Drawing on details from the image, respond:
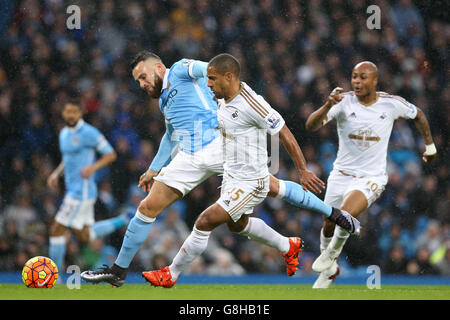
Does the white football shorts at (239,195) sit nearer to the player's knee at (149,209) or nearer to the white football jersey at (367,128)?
the player's knee at (149,209)

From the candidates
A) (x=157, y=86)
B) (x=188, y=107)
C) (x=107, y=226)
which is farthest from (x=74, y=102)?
(x=188, y=107)

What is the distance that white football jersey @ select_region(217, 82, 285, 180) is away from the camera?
555 cm

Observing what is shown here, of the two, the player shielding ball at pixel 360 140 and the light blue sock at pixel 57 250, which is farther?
the light blue sock at pixel 57 250

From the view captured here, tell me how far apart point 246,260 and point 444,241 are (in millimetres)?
2725

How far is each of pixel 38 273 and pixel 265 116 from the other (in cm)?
240

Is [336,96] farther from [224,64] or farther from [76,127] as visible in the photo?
[76,127]

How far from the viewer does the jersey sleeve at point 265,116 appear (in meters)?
5.54

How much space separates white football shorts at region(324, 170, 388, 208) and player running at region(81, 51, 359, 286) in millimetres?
656

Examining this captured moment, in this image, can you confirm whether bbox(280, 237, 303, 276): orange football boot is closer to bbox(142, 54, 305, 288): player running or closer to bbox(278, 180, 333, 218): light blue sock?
bbox(278, 180, 333, 218): light blue sock

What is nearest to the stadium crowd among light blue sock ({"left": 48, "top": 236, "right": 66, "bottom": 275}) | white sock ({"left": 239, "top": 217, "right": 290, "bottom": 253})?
light blue sock ({"left": 48, "top": 236, "right": 66, "bottom": 275})

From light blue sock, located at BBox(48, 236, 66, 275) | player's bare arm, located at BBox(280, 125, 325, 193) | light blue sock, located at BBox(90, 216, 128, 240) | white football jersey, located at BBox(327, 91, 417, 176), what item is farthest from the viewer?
light blue sock, located at BBox(90, 216, 128, 240)

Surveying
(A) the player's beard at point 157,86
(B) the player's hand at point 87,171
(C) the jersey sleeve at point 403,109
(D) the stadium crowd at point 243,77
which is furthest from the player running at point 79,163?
(C) the jersey sleeve at point 403,109
